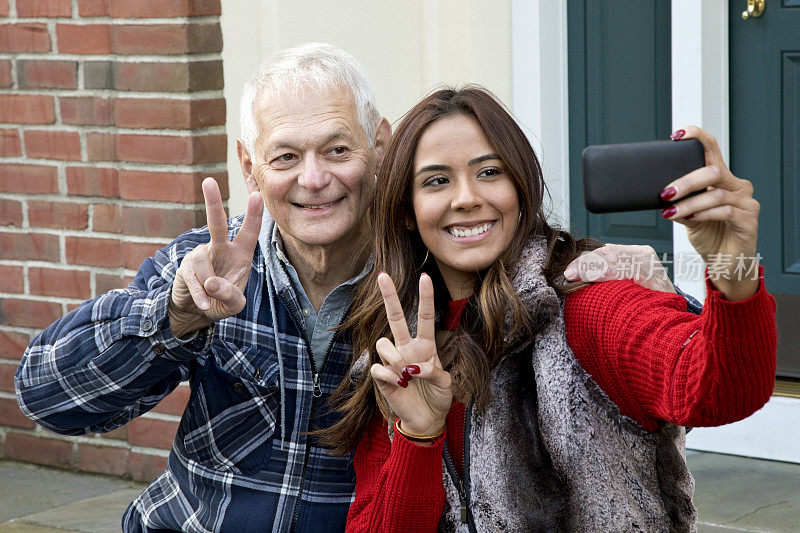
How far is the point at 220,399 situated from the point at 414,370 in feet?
2.67

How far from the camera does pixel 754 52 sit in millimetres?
4211

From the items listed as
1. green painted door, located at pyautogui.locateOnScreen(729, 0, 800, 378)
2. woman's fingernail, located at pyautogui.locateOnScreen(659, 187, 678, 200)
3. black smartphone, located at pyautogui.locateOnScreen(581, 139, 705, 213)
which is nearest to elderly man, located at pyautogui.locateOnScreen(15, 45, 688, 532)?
Answer: black smartphone, located at pyautogui.locateOnScreen(581, 139, 705, 213)

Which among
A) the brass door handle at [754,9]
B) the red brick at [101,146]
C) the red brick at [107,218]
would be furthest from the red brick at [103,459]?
the brass door handle at [754,9]

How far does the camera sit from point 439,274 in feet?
8.50

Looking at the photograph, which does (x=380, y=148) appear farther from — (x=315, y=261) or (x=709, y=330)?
(x=709, y=330)

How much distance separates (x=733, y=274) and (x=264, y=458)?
4.59ft

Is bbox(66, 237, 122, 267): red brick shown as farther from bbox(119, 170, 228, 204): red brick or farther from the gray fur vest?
the gray fur vest

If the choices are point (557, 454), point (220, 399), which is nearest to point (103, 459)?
point (220, 399)

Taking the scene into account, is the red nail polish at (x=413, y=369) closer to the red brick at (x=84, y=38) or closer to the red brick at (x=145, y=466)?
the red brick at (x=145, y=466)

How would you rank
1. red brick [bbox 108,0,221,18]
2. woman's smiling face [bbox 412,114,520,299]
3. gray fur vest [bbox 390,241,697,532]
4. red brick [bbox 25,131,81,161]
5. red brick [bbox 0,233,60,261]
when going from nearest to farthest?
gray fur vest [bbox 390,241,697,532] → woman's smiling face [bbox 412,114,520,299] → red brick [bbox 108,0,221,18] → red brick [bbox 25,131,81,161] → red brick [bbox 0,233,60,261]

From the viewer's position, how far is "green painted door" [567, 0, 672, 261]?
4352 millimetres

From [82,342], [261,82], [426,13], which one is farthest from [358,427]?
[426,13]

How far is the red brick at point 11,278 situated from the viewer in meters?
4.57

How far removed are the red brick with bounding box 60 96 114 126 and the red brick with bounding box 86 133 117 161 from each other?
49 mm
